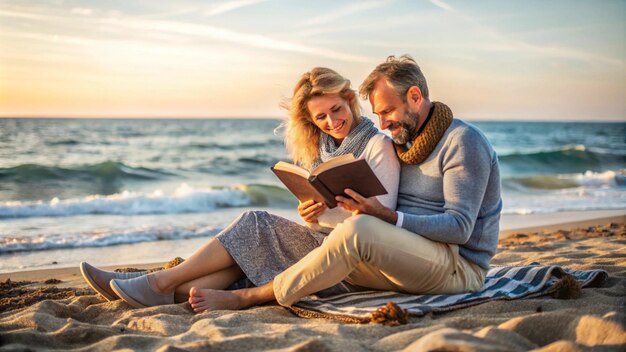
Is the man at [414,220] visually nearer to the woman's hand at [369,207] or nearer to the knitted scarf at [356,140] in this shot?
the woman's hand at [369,207]

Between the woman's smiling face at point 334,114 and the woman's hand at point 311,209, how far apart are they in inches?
21.9

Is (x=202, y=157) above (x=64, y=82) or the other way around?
the other way around

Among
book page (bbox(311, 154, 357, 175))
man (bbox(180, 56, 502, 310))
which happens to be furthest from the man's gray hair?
book page (bbox(311, 154, 357, 175))

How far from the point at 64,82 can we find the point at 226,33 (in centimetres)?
503

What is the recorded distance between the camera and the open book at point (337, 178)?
3295 mm

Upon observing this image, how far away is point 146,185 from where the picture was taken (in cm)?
1441

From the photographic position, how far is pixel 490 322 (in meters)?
3.21

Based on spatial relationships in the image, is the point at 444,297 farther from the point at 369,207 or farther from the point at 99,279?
the point at 99,279

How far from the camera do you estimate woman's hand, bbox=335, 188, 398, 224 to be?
11.2ft

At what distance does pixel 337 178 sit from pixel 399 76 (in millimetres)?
747

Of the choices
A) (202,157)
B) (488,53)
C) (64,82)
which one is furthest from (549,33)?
(64,82)

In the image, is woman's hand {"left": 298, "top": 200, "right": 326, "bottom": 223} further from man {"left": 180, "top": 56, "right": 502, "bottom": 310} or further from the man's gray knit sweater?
the man's gray knit sweater

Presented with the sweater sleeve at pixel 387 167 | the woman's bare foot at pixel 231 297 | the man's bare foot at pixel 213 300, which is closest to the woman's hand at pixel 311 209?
the sweater sleeve at pixel 387 167

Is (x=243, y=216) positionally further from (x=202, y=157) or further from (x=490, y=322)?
(x=202, y=157)
